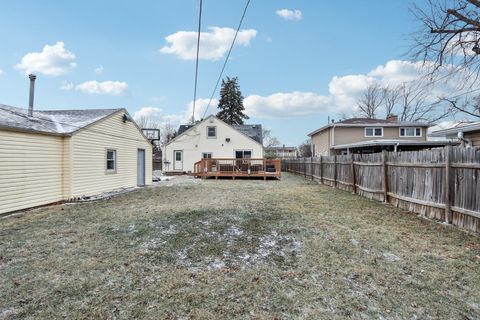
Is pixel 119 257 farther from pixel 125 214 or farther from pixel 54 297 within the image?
pixel 125 214

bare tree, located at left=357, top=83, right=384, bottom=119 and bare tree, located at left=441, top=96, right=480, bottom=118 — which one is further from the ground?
bare tree, located at left=357, top=83, right=384, bottom=119

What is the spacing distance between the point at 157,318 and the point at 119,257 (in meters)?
1.77

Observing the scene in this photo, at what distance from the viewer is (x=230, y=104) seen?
44031 millimetres

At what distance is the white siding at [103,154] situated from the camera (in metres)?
9.83

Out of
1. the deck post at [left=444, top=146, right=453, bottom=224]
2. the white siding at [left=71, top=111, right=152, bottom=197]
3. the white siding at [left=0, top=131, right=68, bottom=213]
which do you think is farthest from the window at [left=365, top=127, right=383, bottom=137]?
the white siding at [left=0, top=131, right=68, bottom=213]

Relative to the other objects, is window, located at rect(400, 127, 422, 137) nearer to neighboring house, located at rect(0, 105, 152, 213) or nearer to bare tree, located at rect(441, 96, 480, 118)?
bare tree, located at rect(441, 96, 480, 118)

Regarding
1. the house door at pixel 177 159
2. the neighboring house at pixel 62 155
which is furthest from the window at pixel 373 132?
the neighboring house at pixel 62 155

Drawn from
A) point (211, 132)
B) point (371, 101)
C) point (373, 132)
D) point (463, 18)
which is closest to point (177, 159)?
point (211, 132)

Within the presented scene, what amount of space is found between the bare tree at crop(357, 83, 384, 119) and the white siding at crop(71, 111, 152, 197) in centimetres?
3443

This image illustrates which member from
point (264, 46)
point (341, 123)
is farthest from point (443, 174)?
point (341, 123)

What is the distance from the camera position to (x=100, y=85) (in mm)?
21672

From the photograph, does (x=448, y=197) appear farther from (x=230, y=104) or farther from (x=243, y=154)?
(x=230, y=104)

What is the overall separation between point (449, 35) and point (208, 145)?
62.3 feet

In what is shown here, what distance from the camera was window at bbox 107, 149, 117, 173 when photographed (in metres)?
11.9
